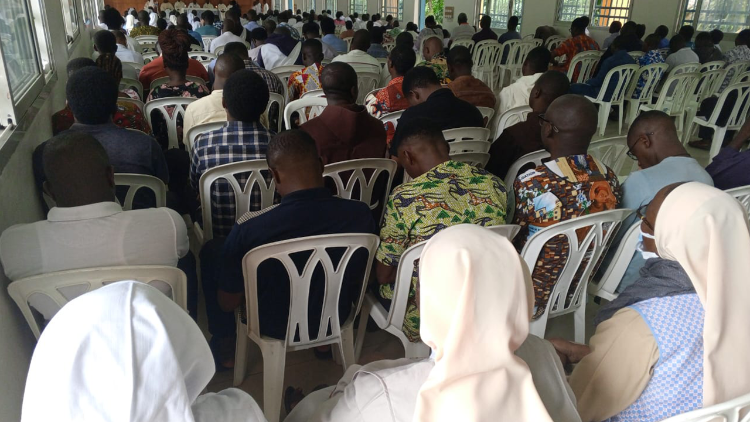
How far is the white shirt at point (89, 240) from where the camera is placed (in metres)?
1.38

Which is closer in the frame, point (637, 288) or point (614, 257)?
point (637, 288)

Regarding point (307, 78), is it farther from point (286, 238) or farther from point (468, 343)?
point (468, 343)

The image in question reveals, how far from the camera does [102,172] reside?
1560 millimetres

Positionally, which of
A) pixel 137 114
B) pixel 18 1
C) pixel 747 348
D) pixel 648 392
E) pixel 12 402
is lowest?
pixel 12 402

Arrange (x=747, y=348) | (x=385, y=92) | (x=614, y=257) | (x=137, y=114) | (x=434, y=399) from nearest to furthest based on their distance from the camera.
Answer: (x=434, y=399)
(x=747, y=348)
(x=614, y=257)
(x=137, y=114)
(x=385, y=92)

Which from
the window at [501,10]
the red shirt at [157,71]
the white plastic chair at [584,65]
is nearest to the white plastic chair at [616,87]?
the white plastic chair at [584,65]

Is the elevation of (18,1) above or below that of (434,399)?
above

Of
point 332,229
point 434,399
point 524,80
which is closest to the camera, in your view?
point 434,399

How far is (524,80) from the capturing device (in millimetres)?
3963

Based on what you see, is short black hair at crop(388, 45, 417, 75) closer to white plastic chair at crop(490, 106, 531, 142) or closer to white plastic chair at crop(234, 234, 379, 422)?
white plastic chair at crop(490, 106, 531, 142)

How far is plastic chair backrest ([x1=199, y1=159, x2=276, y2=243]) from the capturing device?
2145 millimetres

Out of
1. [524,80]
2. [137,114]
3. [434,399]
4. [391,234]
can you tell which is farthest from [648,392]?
[524,80]

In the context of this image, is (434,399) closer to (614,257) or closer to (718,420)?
(718,420)

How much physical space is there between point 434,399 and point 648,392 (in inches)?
24.3
